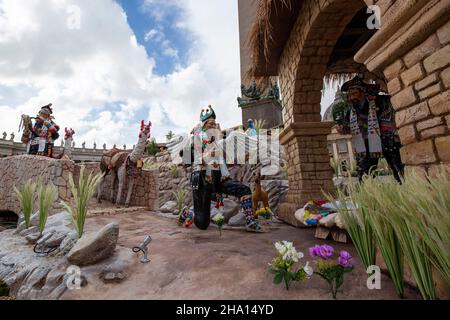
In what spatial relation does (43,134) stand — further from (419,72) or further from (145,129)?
(419,72)

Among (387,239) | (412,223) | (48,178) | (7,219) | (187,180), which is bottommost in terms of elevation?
(7,219)

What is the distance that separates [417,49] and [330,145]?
1324cm

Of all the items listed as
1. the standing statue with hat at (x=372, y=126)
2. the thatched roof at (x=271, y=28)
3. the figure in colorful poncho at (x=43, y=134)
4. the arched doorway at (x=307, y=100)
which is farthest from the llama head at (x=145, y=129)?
the standing statue with hat at (x=372, y=126)

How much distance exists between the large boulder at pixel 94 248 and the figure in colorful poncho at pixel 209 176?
1585 millimetres

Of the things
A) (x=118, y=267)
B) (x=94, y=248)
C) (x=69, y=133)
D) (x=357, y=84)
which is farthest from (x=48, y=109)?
(x=357, y=84)

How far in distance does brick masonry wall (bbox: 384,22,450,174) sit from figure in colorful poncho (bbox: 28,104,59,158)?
316 inches

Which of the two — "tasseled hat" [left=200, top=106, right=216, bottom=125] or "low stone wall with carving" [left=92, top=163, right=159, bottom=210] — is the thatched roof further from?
"low stone wall with carving" [left=92, top=163, right=159, bottom=210]

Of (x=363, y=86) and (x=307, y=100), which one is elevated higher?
(x=307, y=100)

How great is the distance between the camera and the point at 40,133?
626 centimetres

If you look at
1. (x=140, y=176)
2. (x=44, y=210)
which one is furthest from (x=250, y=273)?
(x=140, y=176)

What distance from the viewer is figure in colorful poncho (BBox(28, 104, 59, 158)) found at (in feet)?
20.5

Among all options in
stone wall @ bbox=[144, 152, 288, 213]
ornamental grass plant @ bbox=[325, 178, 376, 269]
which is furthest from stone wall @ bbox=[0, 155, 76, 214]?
ornamental grass plant @ bbox=[325, 178, 376, 269]

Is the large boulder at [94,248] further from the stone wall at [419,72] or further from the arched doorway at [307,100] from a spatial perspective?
the arched doorway at [307,100]

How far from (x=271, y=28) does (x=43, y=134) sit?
6.82 metres
